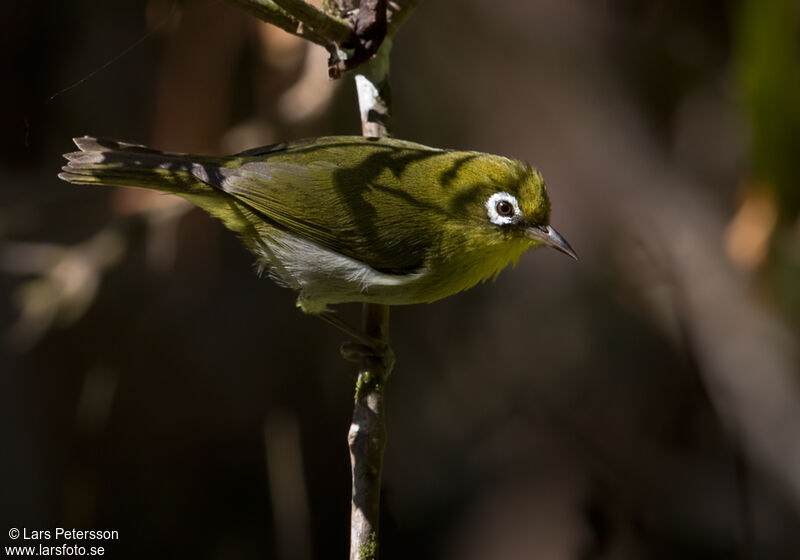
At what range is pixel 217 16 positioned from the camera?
4359 mm

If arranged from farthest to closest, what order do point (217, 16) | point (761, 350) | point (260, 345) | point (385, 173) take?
point (761, 350)
point (260, 345)
point (217, 16)
point (385, 173)

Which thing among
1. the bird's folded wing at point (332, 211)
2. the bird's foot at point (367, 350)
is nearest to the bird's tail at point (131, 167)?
the bird's folded wing at point (332, 211)

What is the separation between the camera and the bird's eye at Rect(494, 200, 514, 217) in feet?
10.6

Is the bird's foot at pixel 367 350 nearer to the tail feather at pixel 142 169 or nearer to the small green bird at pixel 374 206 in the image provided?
the small green bird at pixel 374 206

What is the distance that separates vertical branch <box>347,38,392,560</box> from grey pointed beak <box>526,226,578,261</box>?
71cm

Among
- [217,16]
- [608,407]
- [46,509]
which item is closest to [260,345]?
[46,509]

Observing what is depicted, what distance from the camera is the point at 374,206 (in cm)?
335

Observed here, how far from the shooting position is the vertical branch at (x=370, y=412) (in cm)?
279

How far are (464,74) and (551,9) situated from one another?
0.78 meters

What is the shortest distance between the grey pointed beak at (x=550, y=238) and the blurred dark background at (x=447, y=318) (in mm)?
1671

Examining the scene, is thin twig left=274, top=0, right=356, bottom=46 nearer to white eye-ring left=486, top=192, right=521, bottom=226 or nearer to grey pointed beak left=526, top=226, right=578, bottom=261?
white eye-ring left=486, top=192, right=521, bottom=226

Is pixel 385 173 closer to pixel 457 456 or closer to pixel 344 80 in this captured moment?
pixel 344 80

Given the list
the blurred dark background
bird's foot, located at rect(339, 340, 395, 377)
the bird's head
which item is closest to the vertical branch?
bird's foot, located at rect(339, 340, 395, 377)

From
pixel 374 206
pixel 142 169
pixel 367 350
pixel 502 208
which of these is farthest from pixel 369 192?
pixel 142 169
